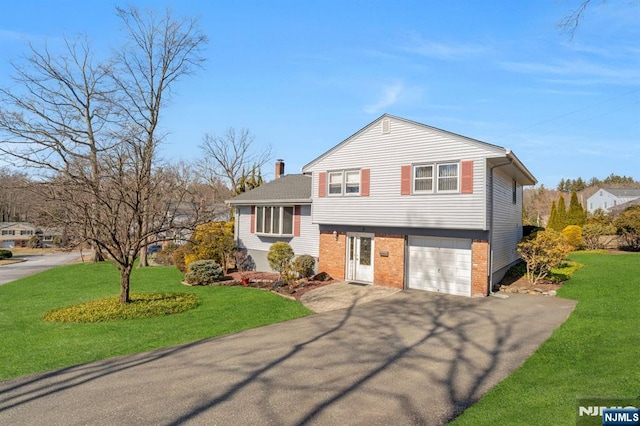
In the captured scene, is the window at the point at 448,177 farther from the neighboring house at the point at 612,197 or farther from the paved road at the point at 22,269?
the neighboring house at the point at 612,197

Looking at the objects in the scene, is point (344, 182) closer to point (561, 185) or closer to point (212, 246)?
point (212, 246)

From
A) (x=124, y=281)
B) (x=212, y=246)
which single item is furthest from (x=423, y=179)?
(x=212, y=246)

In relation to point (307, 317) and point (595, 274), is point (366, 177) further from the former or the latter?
point (595, 274)

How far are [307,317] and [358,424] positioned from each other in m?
6.63

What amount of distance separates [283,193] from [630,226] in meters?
22.3

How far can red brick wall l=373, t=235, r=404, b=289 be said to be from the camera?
50.1 ft

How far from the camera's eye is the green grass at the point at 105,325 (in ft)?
27.5

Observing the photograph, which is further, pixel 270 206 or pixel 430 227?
pixel 270 206

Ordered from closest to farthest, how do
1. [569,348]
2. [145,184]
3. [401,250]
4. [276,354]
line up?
[569,348] < [276,354] < [145,184] < [401,250]

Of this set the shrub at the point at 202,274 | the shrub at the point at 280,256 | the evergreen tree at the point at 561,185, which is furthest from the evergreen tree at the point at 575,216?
the evergreen tree at the point at 561,185

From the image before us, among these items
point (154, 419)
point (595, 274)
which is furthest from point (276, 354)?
point (595, 274)

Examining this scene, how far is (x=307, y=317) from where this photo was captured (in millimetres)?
11555

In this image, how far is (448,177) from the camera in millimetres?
13664

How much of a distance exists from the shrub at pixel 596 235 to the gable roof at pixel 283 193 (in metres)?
20.4
